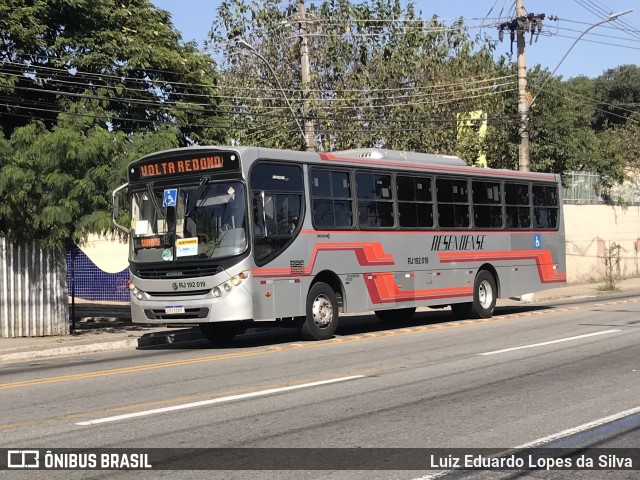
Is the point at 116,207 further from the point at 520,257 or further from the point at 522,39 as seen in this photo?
the point at 522,39

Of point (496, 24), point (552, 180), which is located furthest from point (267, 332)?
point (496, 24)

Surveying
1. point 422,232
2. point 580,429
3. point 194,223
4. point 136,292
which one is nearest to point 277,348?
point 194,223

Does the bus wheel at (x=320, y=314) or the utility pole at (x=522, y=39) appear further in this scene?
the utility pole at (x=522, y=39)

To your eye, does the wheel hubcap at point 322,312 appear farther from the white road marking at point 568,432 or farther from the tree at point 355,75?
the tree at point 355,75

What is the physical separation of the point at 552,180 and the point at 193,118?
9861 mm

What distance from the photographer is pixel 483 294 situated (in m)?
21.1

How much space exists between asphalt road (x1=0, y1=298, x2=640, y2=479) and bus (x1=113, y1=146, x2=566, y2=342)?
96cm

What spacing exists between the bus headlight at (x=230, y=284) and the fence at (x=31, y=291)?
5.23 m

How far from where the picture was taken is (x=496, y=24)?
101 ft

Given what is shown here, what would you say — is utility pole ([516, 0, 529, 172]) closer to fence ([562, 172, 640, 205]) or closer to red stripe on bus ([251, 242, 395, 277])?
fence ([562, 172, 640, 205])

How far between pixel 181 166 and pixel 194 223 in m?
1.13

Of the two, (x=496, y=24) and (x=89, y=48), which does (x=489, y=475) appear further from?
(x=496, y=24)

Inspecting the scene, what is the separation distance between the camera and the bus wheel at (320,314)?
16.4 metres

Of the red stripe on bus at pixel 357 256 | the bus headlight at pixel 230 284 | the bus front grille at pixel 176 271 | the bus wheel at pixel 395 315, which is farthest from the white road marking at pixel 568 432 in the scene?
the bus wheel at pixel 395 315
